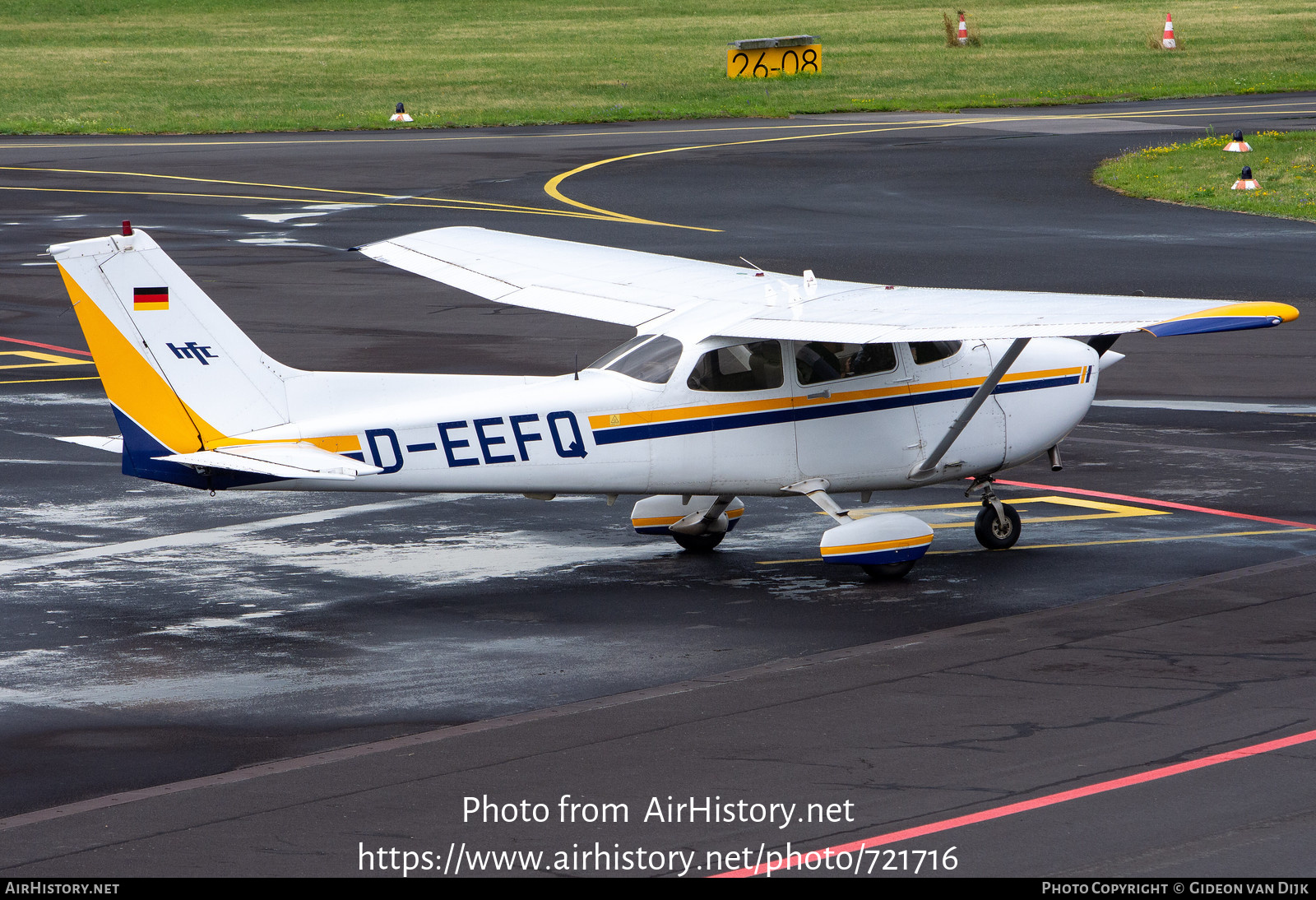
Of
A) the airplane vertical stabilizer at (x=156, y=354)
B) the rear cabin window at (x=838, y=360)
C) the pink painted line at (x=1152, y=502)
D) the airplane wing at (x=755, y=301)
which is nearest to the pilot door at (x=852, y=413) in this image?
the rear cabin window at (x=838, y=360)

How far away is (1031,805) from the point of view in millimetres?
9367

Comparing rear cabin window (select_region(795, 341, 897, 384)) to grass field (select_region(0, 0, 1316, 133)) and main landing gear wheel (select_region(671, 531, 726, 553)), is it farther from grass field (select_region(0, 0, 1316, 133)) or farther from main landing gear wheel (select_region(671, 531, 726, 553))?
grass field (select_region(0, 0, 1316, 133))

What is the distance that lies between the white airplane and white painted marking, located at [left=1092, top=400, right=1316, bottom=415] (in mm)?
5600

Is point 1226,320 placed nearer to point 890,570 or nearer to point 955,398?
point 955,398

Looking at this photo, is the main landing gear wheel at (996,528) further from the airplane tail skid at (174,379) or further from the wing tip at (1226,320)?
the airplane tail skid at (174,379)

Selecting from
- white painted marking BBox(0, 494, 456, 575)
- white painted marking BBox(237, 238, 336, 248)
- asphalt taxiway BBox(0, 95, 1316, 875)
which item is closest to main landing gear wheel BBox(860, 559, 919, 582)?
asphalt taxiway BBox(0, 95, 1316, 875)

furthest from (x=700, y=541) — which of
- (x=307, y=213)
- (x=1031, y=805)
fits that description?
(x=307, y=213)

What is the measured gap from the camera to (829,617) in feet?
44.5

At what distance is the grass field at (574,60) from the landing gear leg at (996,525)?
3974 cm

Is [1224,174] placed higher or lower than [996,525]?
higher

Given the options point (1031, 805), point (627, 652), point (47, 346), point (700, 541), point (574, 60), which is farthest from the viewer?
point (574, 60)

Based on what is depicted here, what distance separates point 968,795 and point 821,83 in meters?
53.5

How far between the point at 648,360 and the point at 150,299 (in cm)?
396

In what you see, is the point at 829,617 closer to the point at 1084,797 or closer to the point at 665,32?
the point at 1084,797
